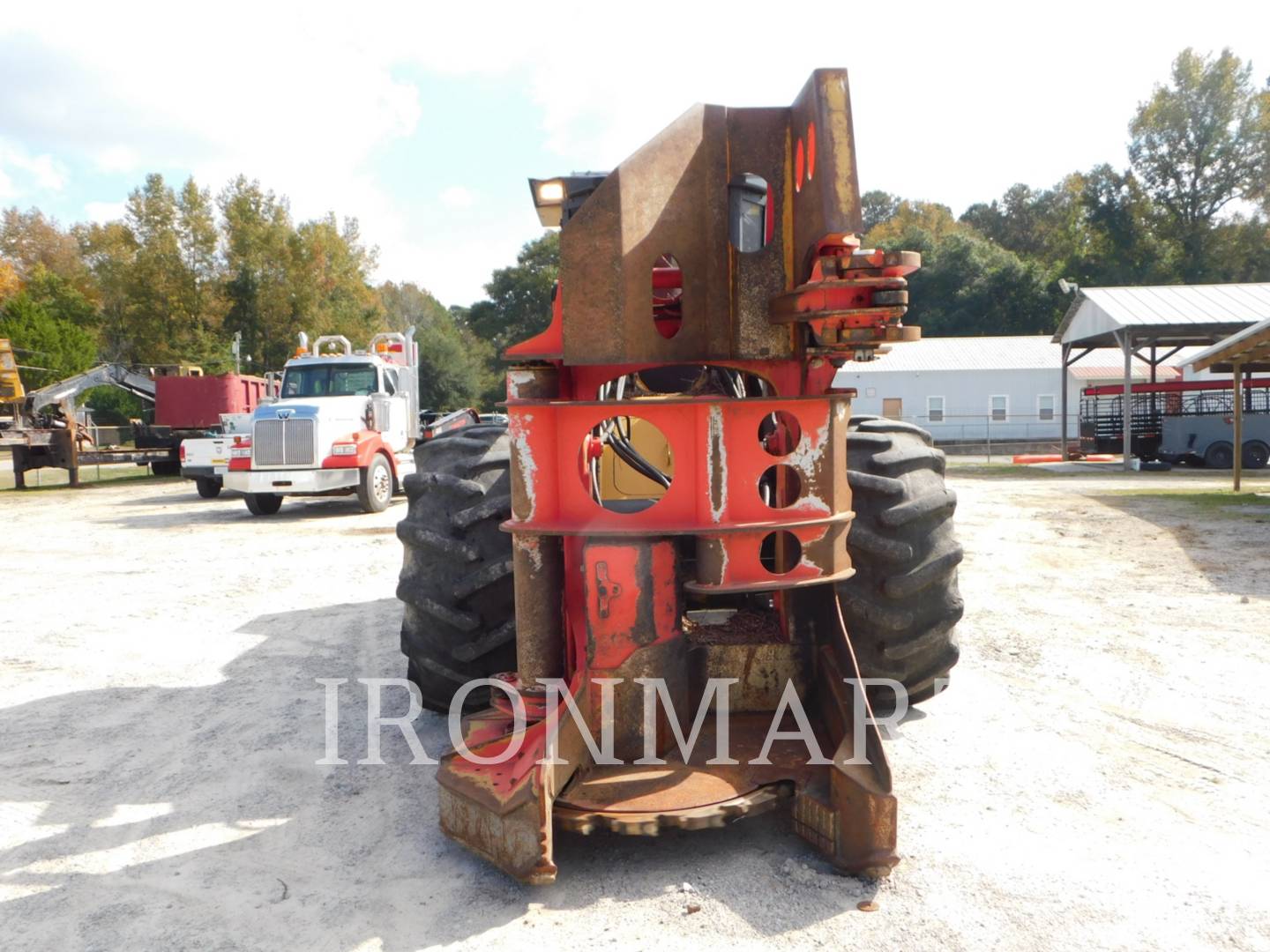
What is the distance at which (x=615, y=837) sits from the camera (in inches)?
131

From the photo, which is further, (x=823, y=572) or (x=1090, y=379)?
(x=1090, y=379)

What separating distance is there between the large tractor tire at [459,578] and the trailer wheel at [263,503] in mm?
11002

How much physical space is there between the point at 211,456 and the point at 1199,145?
173ft

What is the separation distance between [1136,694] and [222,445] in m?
16.2

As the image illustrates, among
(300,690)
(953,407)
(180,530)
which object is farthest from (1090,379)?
(300,690)

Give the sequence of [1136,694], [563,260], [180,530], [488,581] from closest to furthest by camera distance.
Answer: [563,260] < [488,581] < [1136,694] < [180,530]

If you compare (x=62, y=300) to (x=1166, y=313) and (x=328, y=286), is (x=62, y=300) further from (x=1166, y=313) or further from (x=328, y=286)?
(x=1166, y=313)

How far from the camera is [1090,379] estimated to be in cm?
3647

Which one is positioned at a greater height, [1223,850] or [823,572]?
[823,572]

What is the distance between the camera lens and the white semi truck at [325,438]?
13.7m

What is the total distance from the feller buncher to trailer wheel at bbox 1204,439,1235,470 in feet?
74.5

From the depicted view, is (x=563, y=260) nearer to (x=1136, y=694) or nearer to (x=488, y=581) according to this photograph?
(x=488, y=581)

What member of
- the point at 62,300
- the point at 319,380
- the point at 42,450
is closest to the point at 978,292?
the point at 319,380

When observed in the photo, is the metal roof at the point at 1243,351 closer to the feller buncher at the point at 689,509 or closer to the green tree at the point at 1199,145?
the feller buncher at the point at 689,509
